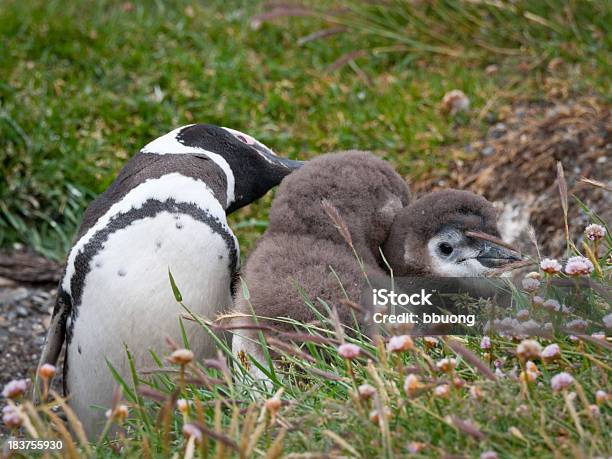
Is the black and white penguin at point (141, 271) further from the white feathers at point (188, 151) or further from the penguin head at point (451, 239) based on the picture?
the penguin head at point (451, 239)

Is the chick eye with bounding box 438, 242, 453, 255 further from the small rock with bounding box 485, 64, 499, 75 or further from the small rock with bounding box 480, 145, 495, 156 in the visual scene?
the small rock with bounding box 485, 64, 499, 75

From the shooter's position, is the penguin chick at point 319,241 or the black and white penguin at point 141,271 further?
the black and white penguin at point 141,271

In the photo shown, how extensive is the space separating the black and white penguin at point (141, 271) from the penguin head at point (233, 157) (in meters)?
0.07

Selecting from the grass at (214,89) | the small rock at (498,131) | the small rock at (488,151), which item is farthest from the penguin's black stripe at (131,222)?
the small rock at (498,131)

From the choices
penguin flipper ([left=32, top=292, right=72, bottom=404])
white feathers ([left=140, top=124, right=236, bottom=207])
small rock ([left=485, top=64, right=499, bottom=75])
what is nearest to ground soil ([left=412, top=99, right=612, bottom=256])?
small rock ([left=485, top=64, right=499, bottom=75])

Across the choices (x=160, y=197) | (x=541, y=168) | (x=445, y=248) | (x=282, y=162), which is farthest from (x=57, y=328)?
(x=541, y=168)

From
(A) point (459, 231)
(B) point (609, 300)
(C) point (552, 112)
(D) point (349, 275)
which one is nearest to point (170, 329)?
(D) point (349, 275)

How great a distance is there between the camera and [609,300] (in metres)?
2.21

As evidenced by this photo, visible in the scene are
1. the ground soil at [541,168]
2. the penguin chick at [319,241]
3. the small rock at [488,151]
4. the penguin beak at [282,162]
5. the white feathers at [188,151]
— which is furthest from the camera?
the small rock at [488,151]

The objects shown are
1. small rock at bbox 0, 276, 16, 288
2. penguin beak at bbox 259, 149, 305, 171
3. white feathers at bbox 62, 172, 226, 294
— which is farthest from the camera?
small rock at bbox 0, 276, 16, 288

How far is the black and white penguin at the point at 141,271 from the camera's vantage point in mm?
2975

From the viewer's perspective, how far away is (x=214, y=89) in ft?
18.6

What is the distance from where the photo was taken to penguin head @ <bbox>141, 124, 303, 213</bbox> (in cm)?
340

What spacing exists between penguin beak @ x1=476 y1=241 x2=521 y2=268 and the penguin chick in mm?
325
